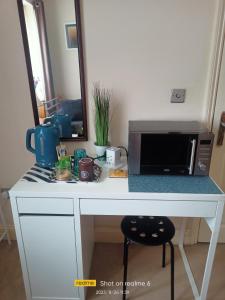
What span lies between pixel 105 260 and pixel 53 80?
4.59ft

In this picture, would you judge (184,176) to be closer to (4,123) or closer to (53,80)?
(53,80)

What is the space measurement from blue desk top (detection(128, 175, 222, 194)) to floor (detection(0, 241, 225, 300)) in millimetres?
805

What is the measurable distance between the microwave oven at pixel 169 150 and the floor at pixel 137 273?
2.73 feet

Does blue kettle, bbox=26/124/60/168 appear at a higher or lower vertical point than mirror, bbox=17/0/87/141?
lower

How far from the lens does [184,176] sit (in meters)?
1.24

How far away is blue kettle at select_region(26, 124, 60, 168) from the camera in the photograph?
4.17ft

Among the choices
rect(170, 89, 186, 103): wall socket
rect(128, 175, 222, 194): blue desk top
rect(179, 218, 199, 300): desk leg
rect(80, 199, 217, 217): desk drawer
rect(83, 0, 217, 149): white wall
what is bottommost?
rect(179, 218, 199, 300): desk leg

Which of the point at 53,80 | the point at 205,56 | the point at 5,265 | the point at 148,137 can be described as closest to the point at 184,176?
the point at 148,137

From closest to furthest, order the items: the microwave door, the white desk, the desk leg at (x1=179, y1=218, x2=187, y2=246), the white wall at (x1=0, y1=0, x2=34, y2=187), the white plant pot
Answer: the white desk < the microwave door < the white wall at (x1=0, y1=0, x2=34, y2=187) < the white plant pot < the desk leg at (x1=179, y1=218, x2=187, y2=246)

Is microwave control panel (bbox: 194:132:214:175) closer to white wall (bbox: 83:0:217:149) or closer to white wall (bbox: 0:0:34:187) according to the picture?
white wall (bbox: 83:0:217:149)

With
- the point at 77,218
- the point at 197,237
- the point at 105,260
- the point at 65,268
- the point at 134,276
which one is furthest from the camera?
the point at 197,237

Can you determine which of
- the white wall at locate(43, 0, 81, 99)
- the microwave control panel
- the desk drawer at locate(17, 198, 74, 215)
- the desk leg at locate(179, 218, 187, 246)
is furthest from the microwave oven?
the desk leg at locate(179, 218, 187, 246)

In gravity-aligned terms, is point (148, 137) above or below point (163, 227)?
→ above

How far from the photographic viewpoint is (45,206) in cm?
110
